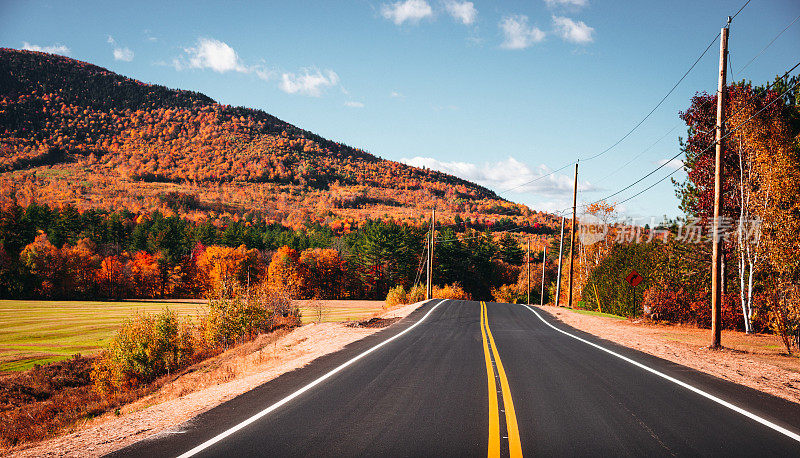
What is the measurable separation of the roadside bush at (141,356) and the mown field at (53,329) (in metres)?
1.64

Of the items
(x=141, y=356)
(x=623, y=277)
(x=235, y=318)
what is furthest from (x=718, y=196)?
(x=141, y=356)

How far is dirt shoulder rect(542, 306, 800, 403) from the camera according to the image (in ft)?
29.8

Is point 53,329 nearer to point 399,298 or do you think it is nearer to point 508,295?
point 399,298

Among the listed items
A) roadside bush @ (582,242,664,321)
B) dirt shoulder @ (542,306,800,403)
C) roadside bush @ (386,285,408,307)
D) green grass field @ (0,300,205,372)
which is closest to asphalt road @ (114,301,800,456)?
dirt shoulder @ (542,306,800,403)

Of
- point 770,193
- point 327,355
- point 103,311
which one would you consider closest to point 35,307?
point 103,311

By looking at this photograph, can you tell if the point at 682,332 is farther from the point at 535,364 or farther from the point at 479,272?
the point at 479,272

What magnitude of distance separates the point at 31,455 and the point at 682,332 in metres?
23.6

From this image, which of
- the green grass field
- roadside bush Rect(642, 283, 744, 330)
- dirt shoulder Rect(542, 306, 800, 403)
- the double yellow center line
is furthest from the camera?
the green grass field

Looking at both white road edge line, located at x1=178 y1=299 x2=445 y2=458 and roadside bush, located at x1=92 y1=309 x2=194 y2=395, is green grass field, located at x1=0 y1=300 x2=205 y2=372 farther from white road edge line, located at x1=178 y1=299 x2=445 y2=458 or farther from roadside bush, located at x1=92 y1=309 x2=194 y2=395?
white road edge line, located at x1=178 y1=299 x2=445 y2=458

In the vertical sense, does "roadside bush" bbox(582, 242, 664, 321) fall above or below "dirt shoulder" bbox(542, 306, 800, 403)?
above

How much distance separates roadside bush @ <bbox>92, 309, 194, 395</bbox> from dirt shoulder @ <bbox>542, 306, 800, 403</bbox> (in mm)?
22879

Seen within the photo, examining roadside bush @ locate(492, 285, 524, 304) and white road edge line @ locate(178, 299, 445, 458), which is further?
roadside bush @ locate(492, 285, 524, 304)

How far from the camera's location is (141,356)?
25.5 metres

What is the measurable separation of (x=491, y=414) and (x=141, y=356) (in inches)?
1012
